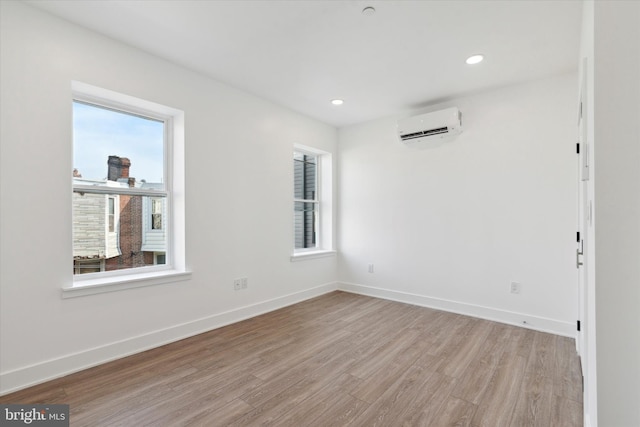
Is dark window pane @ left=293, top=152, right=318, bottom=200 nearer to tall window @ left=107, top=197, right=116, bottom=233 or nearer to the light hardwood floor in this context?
the light hardwood floor

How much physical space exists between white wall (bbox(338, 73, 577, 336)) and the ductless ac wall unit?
14 cm

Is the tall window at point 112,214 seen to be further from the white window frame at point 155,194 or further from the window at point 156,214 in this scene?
the window at point 156,214

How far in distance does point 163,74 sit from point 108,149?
33.3 inches

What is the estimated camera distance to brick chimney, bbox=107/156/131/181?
2663 millimetres

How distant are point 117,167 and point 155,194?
1.29 ft

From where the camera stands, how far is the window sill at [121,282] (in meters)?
2.29

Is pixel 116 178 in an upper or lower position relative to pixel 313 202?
upper

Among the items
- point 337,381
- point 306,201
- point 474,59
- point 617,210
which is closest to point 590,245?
point 617,210

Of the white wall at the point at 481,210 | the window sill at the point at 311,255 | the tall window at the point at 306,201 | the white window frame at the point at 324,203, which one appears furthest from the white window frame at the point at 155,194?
the white wall at the point at 481,210

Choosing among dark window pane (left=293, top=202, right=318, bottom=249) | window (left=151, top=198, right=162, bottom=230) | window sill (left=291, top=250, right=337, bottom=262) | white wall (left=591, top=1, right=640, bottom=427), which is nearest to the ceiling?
white wall (left=591, top=1, right=640, bottom=427)

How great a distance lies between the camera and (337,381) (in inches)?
85.9

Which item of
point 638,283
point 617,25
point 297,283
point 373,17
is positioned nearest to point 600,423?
point 638,283

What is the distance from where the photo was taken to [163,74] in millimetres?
2812

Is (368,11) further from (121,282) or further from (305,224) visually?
(305,224)
